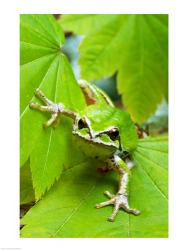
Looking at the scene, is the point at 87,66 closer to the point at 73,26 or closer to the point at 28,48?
the point at 73,26

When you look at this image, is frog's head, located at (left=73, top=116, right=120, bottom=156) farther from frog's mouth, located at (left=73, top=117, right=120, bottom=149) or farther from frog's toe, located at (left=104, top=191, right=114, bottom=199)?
frog's toe, located at (left=104, top=191, right=114, bottom=199)

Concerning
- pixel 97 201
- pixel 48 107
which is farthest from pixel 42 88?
pixel 97 201

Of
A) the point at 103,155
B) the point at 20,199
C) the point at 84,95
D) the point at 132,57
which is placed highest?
the point at 132,57

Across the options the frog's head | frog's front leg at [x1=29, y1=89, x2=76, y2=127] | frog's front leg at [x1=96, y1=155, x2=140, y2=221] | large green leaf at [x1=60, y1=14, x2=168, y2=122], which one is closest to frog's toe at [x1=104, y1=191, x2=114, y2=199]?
frog's front leg at [x1=96, y1=155, x2=140, y2=221]

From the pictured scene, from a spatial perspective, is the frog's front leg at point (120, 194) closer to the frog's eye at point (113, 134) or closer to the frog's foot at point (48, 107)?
the frog's eye at point (113, 134)

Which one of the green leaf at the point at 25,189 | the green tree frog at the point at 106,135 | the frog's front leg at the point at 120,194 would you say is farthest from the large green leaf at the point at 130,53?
the green leaf at the point at 25,189

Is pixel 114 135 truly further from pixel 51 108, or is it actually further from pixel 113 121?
pixel 51 108

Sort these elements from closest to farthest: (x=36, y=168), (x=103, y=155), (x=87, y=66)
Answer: (x=36, y=168) < (x=103, y=155) < (x=87, y=66)
